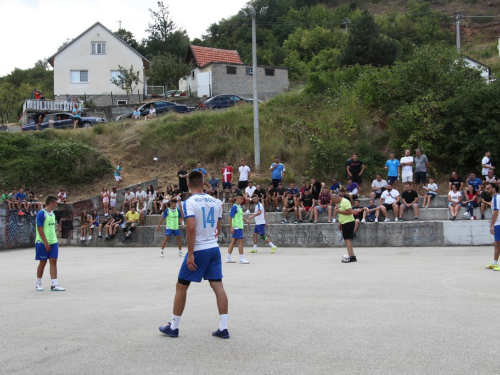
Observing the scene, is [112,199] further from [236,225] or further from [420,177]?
[420,177]

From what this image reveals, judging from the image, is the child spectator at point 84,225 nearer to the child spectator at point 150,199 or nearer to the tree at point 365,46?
the child spectator at point 150,199

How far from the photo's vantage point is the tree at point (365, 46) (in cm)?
4825

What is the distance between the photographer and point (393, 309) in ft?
24.8

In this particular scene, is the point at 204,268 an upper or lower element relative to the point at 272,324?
upper

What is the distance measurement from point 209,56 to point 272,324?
56423mm

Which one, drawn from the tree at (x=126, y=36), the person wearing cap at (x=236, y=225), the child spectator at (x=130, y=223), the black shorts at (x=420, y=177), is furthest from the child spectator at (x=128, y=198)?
the tree at (x=126, y=36)

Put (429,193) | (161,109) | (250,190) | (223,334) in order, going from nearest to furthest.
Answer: (223,334), (429,193), (250,190), (161,109)

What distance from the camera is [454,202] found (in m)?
19.0

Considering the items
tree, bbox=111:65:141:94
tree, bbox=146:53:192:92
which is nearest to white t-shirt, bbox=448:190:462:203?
tree, bbox=111:65:141:94

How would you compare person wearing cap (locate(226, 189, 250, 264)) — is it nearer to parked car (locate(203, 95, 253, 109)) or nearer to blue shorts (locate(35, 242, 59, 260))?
blue shorts (locate(35, 242, 59, 260))

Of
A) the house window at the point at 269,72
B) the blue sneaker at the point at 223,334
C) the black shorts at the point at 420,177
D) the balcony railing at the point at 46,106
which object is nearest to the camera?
the blue sneaker at the point at 223,334

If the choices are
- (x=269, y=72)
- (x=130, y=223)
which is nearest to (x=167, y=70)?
(x=269, y=72)

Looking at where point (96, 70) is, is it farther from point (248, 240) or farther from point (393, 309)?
point (393, 309)

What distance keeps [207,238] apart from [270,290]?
11.9 ft
